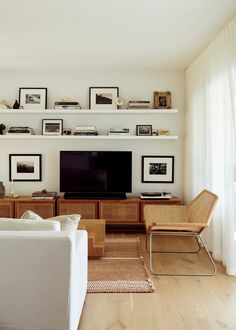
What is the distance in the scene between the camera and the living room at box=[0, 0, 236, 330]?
2.95 meters

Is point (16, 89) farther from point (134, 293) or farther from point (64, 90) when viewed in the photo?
point (134, 293)

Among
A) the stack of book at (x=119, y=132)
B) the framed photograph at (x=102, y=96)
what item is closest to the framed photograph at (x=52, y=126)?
the framed photograph at (x=102, y=96)

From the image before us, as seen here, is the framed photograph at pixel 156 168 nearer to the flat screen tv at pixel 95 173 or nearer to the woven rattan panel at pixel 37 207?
the flat screen tv at pixel 95 173

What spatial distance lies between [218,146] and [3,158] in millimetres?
3459

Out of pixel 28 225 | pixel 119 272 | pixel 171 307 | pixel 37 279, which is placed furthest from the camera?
pixel 119 272

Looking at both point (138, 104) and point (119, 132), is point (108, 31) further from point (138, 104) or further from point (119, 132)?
point (119, 132)

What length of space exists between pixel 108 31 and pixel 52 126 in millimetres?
2242

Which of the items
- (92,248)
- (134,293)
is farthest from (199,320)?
(92,248)

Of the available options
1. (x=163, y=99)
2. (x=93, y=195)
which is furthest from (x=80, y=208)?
(x=163, y=99)

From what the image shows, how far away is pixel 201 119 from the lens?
15.1 feet

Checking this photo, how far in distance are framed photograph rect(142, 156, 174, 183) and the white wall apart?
85 millimetres

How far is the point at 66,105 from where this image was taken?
5.38 meters

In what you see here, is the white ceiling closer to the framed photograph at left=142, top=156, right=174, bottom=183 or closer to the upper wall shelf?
the upper wall shelf

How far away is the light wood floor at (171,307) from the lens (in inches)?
99.7
